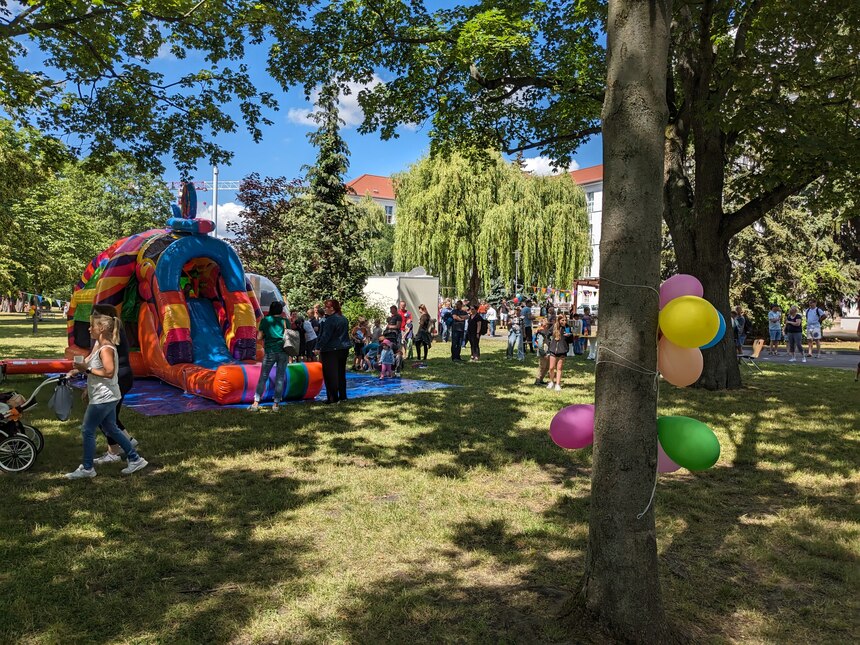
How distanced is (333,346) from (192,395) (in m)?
2.60

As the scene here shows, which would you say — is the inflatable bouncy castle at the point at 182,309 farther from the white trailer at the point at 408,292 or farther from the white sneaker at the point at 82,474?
the white trailer at the point at 408,292

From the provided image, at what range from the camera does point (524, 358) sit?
61.2 feet

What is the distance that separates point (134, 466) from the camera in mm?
6184

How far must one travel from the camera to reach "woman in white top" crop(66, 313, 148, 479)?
5.81 meters

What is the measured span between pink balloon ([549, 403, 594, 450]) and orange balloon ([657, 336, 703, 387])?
19.0 inches

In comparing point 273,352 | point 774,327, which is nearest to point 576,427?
point 273,352

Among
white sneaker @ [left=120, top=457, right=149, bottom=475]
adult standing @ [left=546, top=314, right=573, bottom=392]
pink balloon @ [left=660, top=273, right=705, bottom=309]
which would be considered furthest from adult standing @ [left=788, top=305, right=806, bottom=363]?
white sneaker @ [left=120, top=457, right=149, bottom=475]

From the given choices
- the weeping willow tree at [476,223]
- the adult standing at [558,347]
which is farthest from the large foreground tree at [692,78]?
the weeping willow tree at [476,223]

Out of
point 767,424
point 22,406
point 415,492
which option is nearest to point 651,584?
point 415,492

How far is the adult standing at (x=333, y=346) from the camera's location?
1020cm

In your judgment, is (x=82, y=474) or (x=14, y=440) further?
(x=14, y=440)

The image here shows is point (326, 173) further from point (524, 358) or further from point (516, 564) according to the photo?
point (516, 564)

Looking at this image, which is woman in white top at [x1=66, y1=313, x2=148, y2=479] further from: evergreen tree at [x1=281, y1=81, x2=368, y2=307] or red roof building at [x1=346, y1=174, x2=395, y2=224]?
red roof building at [x1=346, y1=174, x2=395, y2=224]

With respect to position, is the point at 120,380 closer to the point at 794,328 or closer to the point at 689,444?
the point at 689,444
